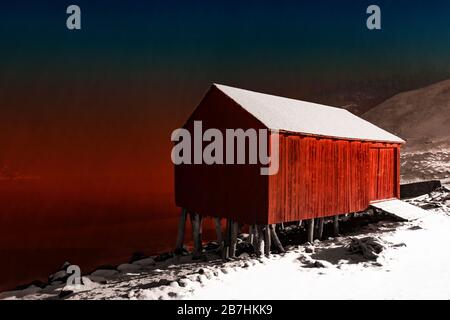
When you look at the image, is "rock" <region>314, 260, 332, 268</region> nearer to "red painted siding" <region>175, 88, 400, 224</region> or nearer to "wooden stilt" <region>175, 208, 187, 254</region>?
"red painted siding" <region>175, 88, 400, 224</region>

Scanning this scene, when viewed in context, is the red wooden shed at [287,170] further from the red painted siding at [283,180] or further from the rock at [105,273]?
the rock at [105,273]

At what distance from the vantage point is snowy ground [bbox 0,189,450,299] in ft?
28.5

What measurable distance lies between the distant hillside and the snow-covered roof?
43.5 m

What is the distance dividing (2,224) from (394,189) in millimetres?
53271

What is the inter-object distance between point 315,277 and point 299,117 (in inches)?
309

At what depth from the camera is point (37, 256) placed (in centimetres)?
3578

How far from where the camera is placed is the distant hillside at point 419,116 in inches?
2438

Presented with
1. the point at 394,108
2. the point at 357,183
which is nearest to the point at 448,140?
the point at 394,108

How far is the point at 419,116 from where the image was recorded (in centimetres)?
8000

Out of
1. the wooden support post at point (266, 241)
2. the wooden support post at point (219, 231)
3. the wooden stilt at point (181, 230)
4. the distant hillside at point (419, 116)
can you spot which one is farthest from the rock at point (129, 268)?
the distant hillside at point (419, 116)

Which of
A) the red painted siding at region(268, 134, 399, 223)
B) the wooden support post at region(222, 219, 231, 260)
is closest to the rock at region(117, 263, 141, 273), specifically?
the wooden support post at region(222, 219, 231, 260)

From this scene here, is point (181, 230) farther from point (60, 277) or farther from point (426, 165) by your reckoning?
point (426, 165)

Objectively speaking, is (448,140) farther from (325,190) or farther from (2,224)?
(2,224)

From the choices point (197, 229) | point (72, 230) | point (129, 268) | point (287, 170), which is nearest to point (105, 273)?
point (129, 268)
